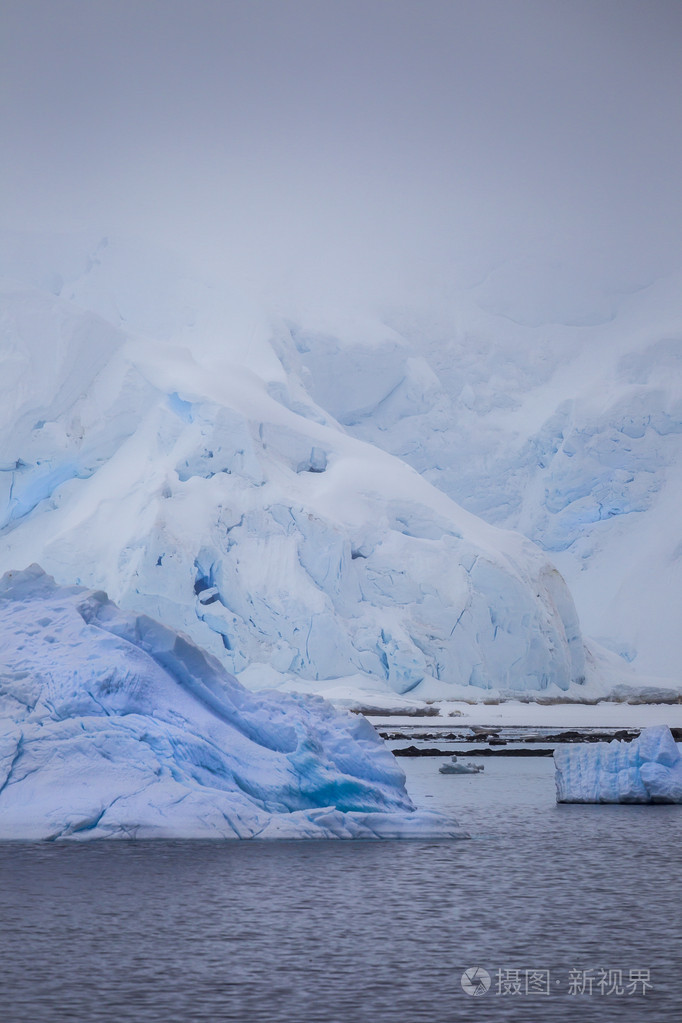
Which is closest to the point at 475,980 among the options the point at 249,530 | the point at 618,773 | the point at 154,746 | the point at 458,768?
the point at 154,746

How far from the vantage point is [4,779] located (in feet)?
40.0

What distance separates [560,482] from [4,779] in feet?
137

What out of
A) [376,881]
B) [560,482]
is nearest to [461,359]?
[560,482]

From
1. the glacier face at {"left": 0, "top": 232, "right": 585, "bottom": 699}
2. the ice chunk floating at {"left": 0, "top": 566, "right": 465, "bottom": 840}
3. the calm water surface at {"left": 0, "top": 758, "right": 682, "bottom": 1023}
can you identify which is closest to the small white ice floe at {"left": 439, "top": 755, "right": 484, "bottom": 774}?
the ice chunk floating at {"left": 0, "top": 566, "right": 465, "bottom": 840}

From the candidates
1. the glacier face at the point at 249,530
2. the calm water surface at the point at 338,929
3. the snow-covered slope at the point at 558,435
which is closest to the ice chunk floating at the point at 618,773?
the calm water surface at the point at 338,929

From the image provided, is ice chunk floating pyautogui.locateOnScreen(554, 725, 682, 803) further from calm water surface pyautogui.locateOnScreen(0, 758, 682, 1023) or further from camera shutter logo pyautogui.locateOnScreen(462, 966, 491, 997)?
camera shutter logo pyautogui.locateOnScreen(462, 966, 491, 997)

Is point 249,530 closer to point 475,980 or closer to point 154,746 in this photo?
point 154,746

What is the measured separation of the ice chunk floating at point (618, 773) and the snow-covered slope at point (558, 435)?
31.7 m

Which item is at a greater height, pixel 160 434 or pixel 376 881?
pixel 160 434

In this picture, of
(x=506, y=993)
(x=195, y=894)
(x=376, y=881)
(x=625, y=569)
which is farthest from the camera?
(x=625, y=569)

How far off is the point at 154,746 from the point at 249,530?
2348 centimetres

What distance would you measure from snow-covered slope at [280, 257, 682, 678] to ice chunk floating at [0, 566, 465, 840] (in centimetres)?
3468

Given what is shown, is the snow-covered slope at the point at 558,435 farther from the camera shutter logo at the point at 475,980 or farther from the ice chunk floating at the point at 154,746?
the camera shutter logo at the point at 475,980

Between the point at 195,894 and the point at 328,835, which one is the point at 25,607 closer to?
the point at 328,835
